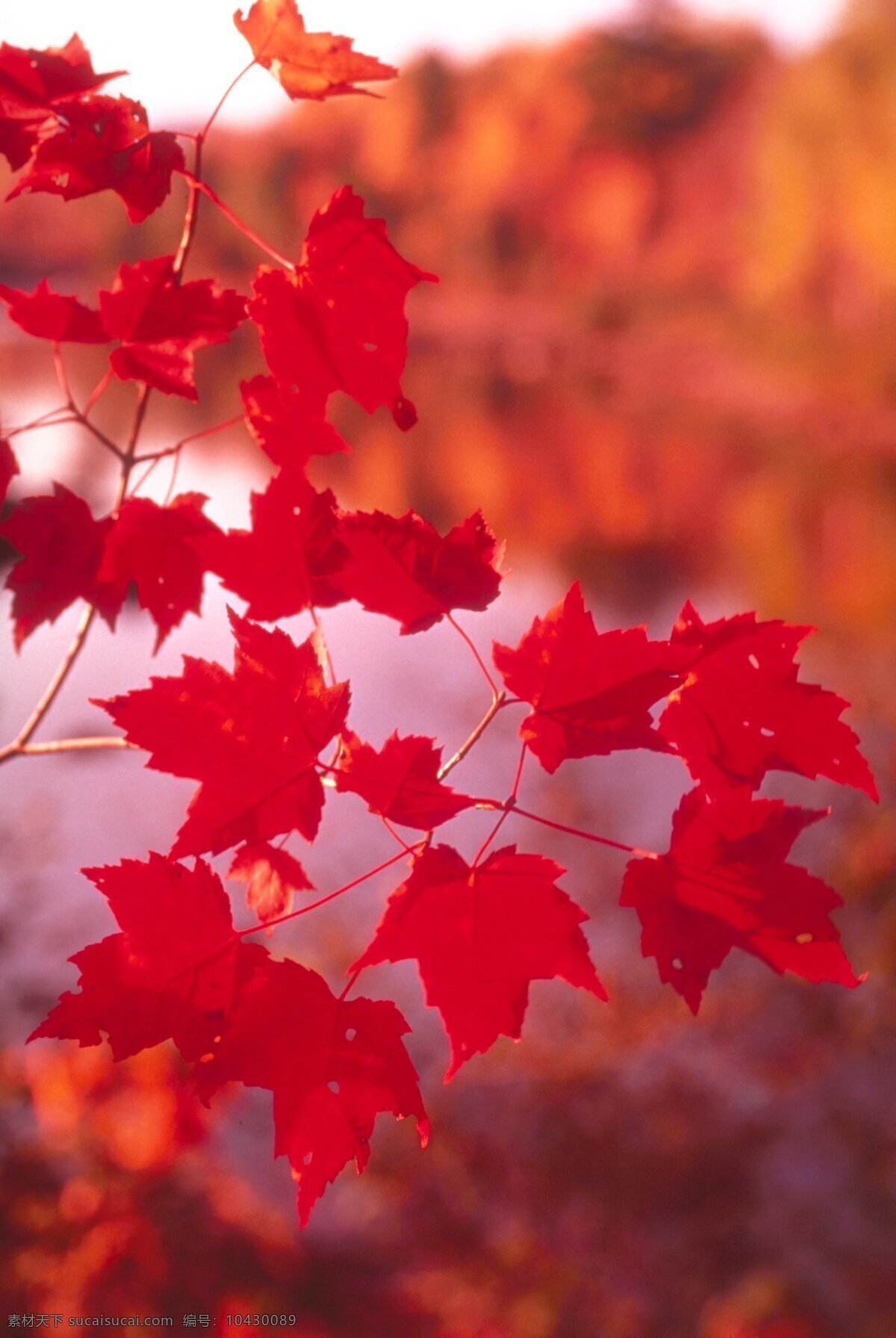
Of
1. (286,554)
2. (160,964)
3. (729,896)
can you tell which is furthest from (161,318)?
(729,896)

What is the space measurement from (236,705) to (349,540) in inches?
4.7

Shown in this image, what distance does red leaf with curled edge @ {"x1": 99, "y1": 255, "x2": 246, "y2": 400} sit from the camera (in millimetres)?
708

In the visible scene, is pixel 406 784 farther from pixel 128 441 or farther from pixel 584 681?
pixel 128 441

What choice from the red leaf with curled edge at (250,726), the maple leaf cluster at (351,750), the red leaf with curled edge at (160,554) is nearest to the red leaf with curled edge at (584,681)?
the maple leaf cluster at (351,750)

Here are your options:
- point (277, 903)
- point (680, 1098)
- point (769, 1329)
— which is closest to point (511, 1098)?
point (680, 1098)

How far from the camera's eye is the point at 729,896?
634 mm

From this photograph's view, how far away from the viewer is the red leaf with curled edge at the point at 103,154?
2.06 feet

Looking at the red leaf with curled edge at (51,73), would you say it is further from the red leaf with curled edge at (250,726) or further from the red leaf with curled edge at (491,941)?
the red leaf with curled edge at (491,941)

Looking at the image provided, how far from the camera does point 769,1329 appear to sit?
2182mm

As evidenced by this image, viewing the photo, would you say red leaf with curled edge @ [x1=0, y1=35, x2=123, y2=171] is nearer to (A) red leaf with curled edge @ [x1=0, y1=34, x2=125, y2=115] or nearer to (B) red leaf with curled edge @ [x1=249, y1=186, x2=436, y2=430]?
(A) red leaf with curled edge @ [x1=0, y1=34, x2=125, y2=115]

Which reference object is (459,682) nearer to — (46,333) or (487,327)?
(46,333)

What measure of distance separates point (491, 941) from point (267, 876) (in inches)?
7.5

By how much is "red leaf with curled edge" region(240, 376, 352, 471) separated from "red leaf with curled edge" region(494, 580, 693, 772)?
177 millimetres

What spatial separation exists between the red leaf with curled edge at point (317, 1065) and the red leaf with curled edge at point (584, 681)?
0.20 metres
